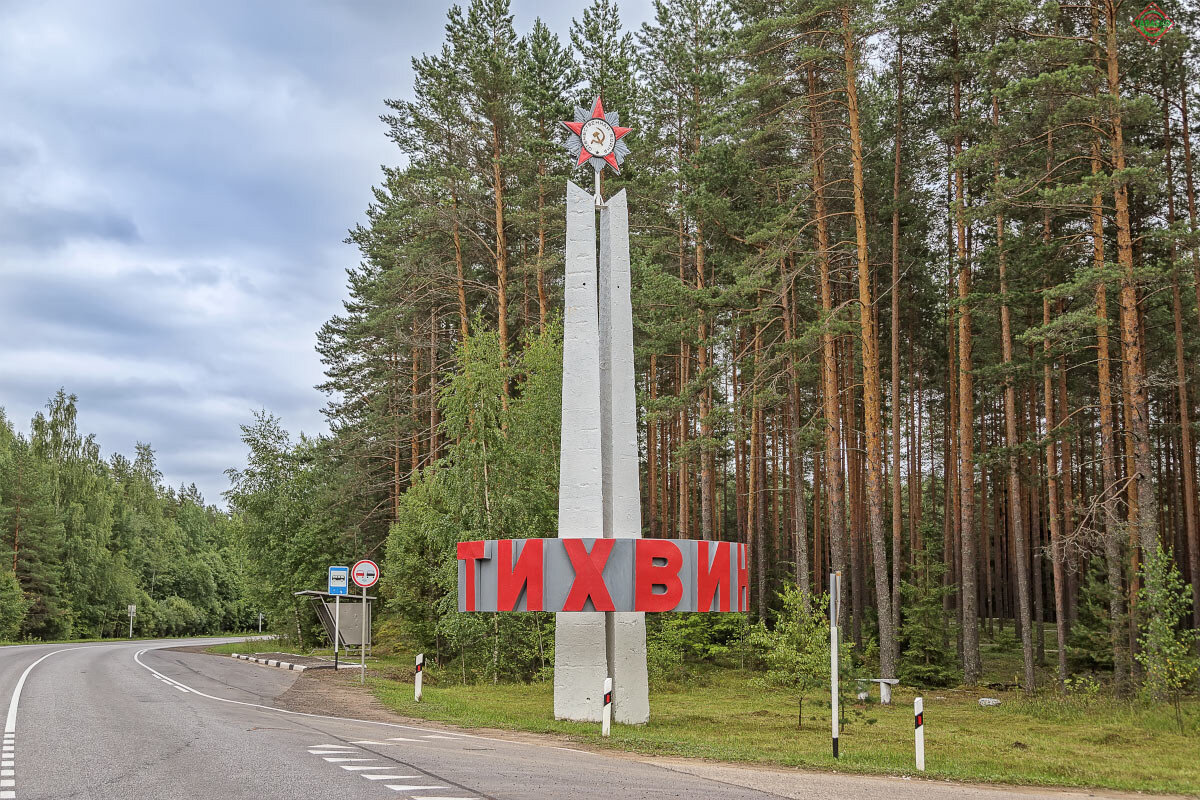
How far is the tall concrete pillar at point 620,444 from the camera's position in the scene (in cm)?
1554

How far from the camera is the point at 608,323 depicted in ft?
54.0

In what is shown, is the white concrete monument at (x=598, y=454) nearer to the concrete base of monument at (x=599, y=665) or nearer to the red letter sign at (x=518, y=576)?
the concrete base of monument at (x=599, y=665)

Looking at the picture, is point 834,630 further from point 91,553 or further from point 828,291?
point 91,553

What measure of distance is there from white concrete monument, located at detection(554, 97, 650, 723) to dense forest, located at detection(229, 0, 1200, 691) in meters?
3.73

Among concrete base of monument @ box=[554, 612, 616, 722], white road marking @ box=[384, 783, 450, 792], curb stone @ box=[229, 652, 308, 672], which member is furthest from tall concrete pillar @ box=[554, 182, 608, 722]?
curb stone @ box=[229, 652, 308, 672]

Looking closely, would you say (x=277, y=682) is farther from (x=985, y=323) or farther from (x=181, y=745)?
(x=985, y=323)

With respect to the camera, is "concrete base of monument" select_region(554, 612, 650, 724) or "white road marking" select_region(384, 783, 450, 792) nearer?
"white road marking" select_region(384, 783, 450, 792)

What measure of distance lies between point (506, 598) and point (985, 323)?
2247 centimetres

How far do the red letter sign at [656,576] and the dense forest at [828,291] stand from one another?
3.09m

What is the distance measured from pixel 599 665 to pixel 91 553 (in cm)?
6046

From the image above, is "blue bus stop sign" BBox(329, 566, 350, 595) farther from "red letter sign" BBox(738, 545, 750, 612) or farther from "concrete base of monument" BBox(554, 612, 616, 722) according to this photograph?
"red letter sign" BBox(738, 545, 750, 612)

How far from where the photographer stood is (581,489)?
1577 cm

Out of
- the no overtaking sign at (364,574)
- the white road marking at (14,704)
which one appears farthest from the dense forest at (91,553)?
the no overtaking sign at (364,574)

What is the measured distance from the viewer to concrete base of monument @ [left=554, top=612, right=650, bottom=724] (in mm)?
15500
